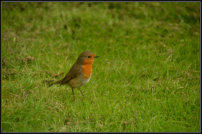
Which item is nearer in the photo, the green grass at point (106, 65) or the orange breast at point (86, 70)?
the green grass at point (106, 65)

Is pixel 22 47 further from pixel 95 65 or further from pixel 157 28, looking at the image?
pixel 157 28

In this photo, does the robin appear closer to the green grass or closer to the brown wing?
the brown wing

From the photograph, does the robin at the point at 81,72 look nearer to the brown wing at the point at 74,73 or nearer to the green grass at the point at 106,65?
the brown wing at the point at 74,73

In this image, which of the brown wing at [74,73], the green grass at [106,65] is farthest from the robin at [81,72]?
the green grass at [106,65]

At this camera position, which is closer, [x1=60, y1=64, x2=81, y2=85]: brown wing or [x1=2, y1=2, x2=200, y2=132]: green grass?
[x1=2, y1=2, x2=200, y2=132]: green grass

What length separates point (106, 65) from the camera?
6.75 meters

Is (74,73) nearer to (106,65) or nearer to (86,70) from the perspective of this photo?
(86,70)

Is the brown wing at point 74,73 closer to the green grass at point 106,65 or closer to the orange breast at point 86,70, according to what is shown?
the orange breast at point 86,70

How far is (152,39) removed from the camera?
7.84 meters

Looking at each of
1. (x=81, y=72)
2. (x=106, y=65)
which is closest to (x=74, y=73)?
(x=81, y=72)

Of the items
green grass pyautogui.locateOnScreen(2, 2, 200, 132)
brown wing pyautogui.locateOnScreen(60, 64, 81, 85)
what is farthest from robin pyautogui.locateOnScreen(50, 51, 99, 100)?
green grass pyautogui.locateOnScreen(2, 2, 200, 132)

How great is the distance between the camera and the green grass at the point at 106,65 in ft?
15.1

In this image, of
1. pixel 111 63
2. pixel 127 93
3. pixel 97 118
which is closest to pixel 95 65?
pixel 111 63

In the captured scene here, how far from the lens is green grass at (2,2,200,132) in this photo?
4604 mm
